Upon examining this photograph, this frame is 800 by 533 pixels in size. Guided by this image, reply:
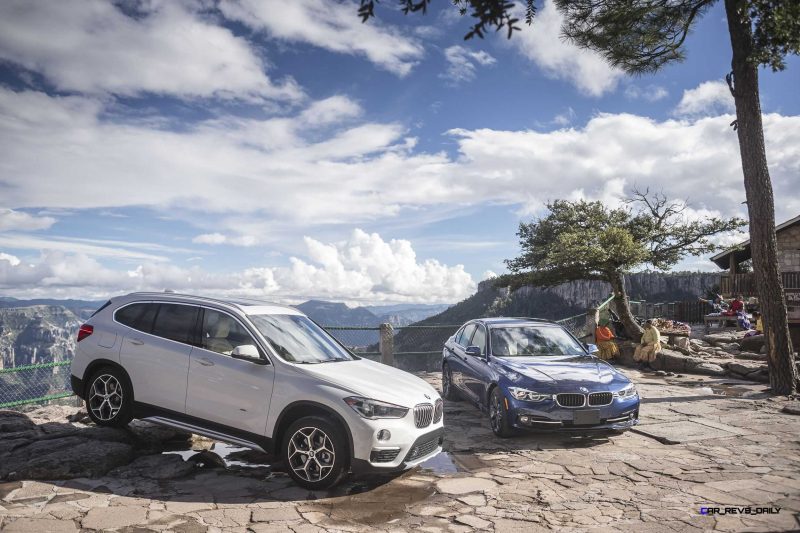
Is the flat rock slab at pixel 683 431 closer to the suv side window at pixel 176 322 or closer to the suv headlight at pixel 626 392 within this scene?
the suv headlight at pixel 626 392

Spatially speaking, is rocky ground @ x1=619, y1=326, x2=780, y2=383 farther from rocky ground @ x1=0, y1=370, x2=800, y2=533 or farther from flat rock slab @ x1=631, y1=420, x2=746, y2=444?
rocky ground @ x1=0, y1=370, x2=800, y2=533

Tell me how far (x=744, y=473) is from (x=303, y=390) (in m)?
4.63

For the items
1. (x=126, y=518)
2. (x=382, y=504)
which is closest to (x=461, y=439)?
(x=382, y=504)

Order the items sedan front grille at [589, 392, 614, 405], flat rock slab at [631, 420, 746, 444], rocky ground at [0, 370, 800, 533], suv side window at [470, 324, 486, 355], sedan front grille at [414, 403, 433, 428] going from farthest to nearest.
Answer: suv side window at [470, 324, 486, 355] → flat rock slab at [631, 420, 746, 444] → sedan front grille at [589, 392, 614, 405] → sedan front grille at [414, 403, 433, 428] → rocky ground at [0, 370, 800, 533]

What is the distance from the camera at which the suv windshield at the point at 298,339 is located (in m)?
5.60

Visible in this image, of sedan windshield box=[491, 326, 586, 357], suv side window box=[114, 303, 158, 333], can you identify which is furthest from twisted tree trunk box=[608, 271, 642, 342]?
suv side window box=[114, 303, 158, 333]

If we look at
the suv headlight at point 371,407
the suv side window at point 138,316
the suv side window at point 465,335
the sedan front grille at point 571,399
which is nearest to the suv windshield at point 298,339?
the suv headlight at point 371,407

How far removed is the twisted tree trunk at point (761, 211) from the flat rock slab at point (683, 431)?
4042 mm

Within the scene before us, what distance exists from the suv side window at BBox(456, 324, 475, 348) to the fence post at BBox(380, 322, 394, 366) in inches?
137

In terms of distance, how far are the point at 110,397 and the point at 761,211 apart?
1184 cm

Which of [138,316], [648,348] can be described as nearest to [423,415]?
[138,316]

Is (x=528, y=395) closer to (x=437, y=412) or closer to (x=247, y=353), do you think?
(x=437, y=412)

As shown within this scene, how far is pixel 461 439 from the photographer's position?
7.10 m

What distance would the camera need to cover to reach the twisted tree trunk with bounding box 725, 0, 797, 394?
35.1 ft
